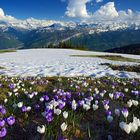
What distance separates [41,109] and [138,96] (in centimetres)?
384

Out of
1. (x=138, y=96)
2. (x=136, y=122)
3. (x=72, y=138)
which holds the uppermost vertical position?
(x=136, y=122)

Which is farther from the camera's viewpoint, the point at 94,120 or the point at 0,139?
the point at 94,120

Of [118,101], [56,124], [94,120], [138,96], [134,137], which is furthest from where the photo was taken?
[138,96]

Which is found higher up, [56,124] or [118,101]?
[56,124]

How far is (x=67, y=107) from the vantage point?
7102 millimetres

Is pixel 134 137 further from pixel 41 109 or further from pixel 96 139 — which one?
pixel 41 109

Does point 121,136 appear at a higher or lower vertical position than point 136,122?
lower

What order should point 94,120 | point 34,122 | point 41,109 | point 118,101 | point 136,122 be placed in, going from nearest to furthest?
point 136,122 → point 34,122 → point 94,120 → point 41,109 → point 118,101

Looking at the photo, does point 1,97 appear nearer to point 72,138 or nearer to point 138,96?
point 72,138

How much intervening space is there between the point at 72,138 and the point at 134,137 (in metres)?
1.19

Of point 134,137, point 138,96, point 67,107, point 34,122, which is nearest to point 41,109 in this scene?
point 67,107

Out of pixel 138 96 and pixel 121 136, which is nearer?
pixel 121 136

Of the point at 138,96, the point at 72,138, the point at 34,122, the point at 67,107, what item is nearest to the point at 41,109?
the point at 67,107

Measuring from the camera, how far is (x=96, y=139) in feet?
16.6
